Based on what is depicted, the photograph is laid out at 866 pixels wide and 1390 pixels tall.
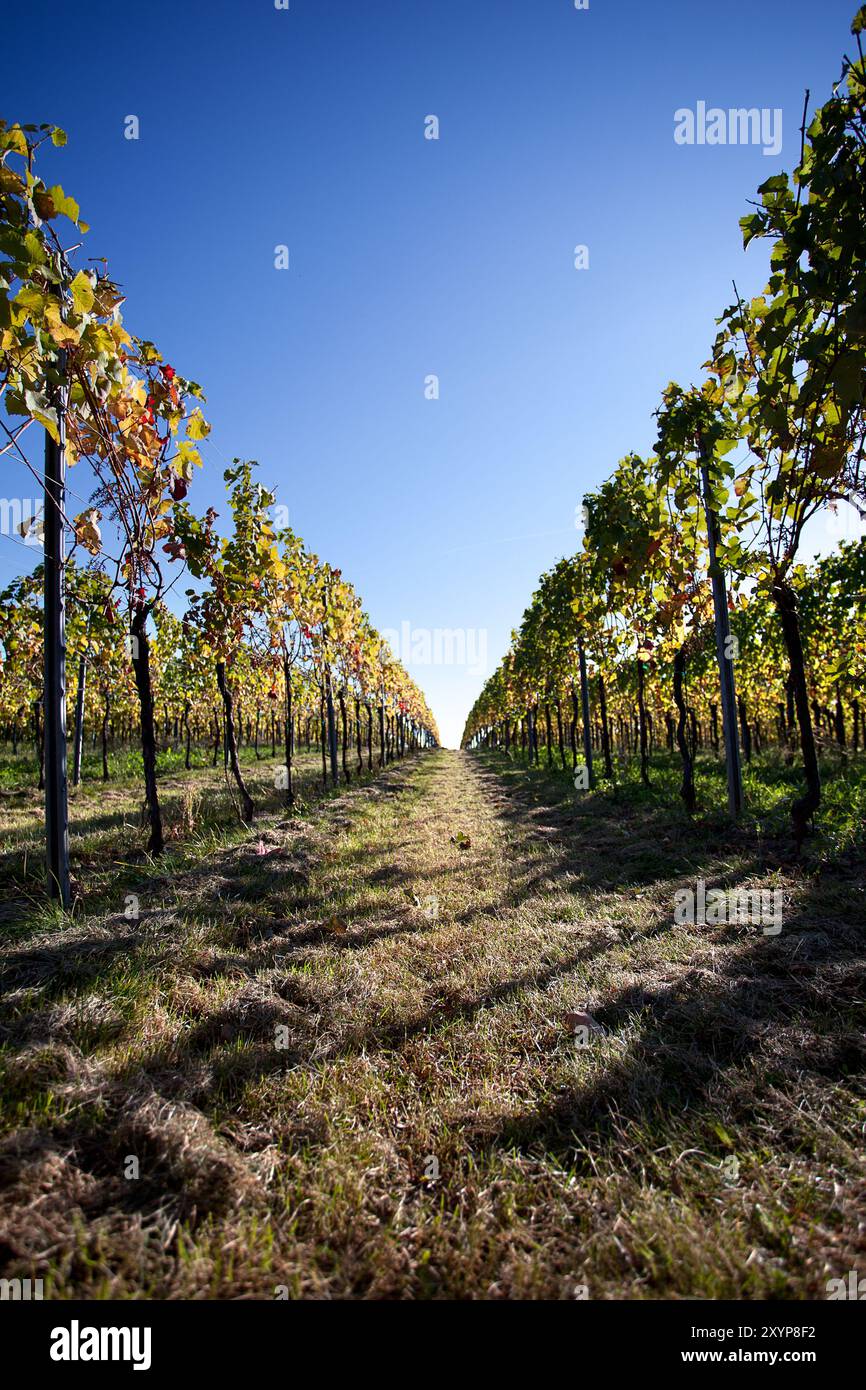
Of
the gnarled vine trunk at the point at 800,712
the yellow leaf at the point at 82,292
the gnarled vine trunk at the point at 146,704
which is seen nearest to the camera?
the yellow leaf at the point at 82,292

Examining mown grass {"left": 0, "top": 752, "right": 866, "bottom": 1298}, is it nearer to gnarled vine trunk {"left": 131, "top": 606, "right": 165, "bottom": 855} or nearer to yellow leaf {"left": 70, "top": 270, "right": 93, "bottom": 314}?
gnarled vine trunk {"left": 131, "top": 606, "right": 165, "bottom": 855}

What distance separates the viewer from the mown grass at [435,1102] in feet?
5.28

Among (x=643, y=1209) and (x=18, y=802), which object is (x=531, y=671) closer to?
(x=18, y=802)

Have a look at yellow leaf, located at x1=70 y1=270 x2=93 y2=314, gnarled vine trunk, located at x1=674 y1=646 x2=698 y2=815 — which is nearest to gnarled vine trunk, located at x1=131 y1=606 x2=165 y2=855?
yellow leaf, located at x1=70 y1=270 x2=93 y2=314

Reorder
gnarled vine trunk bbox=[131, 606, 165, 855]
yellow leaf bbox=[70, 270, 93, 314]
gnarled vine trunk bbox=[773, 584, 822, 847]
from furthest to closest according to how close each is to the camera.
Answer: gnarled vine trunk bbox=[131, 606, 165, 855]
gnarled vine trunk bbox=[773, 584, 822, 847]
yellow leaf bbox=[70, 270, 93, 314]

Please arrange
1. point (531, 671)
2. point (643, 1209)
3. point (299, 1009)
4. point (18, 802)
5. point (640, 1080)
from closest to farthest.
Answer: point (643, 1209) < point (640, 1080) < point (299, 1009) < point (18, 802) < point (531, 671)

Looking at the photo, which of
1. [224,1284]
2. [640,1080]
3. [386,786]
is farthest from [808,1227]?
[386,786]

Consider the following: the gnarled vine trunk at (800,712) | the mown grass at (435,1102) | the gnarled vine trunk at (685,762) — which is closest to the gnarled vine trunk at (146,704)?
the mown grass at (435,1102)

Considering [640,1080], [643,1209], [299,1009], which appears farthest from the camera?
[299,1009]

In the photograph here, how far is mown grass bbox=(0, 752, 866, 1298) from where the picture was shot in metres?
1.61

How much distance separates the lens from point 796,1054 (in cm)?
249

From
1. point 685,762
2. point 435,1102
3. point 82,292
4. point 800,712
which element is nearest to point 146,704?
point 82,292

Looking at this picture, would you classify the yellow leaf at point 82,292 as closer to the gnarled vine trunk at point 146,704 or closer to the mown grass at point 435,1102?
the gnarled vine trunk at point 146,704
